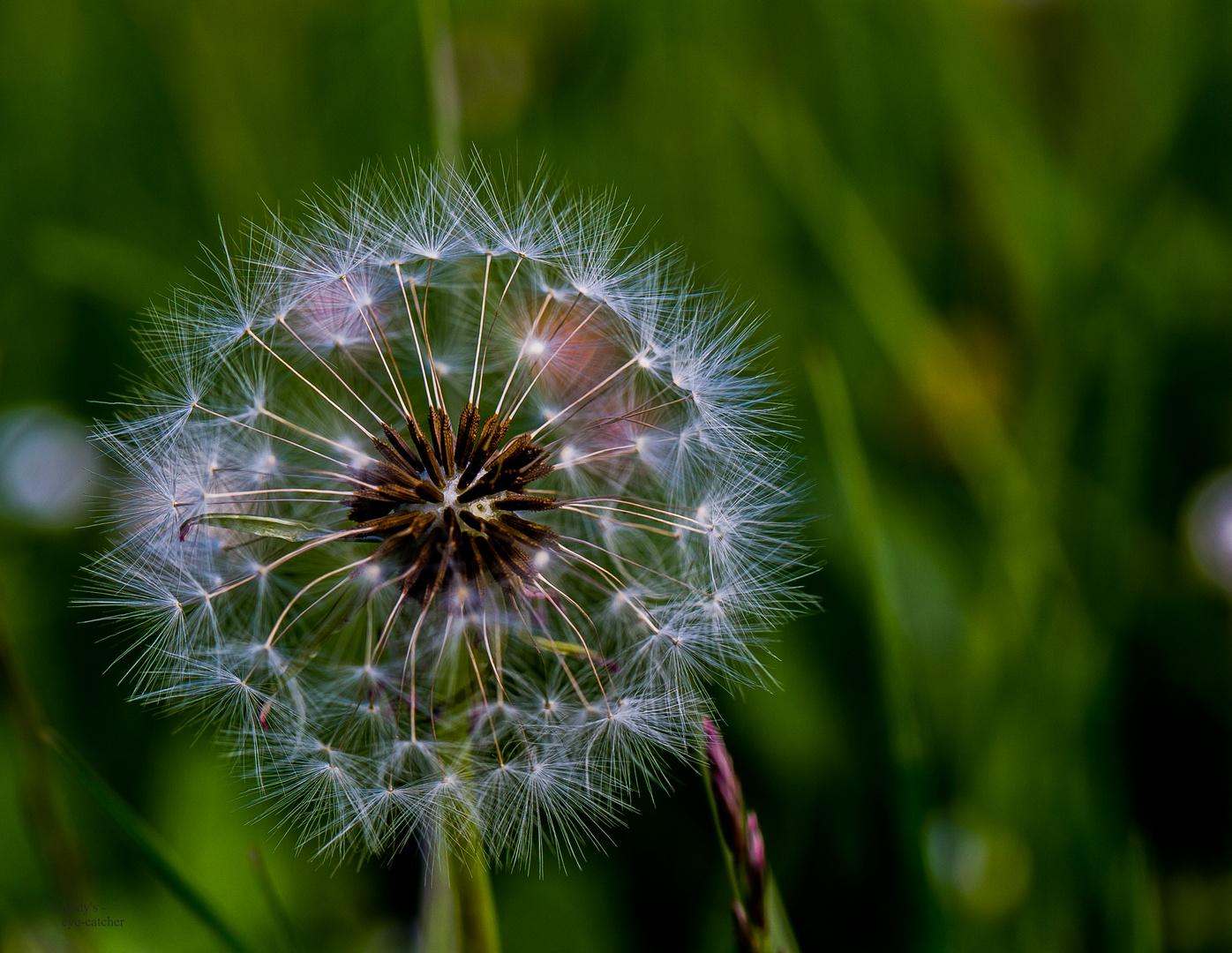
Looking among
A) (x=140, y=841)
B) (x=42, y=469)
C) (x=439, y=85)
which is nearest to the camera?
(x=140, y=841)

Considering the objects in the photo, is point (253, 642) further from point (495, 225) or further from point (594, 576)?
point (495, 225)

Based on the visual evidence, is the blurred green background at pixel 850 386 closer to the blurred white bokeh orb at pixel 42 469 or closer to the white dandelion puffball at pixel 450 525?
the blurred white bokeh orb at pixel 42 469

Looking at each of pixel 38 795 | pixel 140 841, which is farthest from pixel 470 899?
pixel 38 795

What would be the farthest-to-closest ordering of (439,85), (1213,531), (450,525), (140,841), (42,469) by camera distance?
(42,469) < (1213,531) < (439,85) < (450,525) < (140,841)

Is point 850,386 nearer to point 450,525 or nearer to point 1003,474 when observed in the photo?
point 1003,474

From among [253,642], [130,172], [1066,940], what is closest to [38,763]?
[253,642]

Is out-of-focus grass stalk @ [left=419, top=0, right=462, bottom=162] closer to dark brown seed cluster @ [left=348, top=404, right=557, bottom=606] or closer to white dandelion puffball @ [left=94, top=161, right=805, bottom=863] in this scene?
white dandelion puffball @ [left=94, top=161, right=805, bottom=863]

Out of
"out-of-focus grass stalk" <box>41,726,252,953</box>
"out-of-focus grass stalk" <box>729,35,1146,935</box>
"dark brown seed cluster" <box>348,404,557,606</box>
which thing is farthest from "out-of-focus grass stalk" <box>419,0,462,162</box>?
"out-of-focus grass stalk" <box>41,726,252,953</box>
